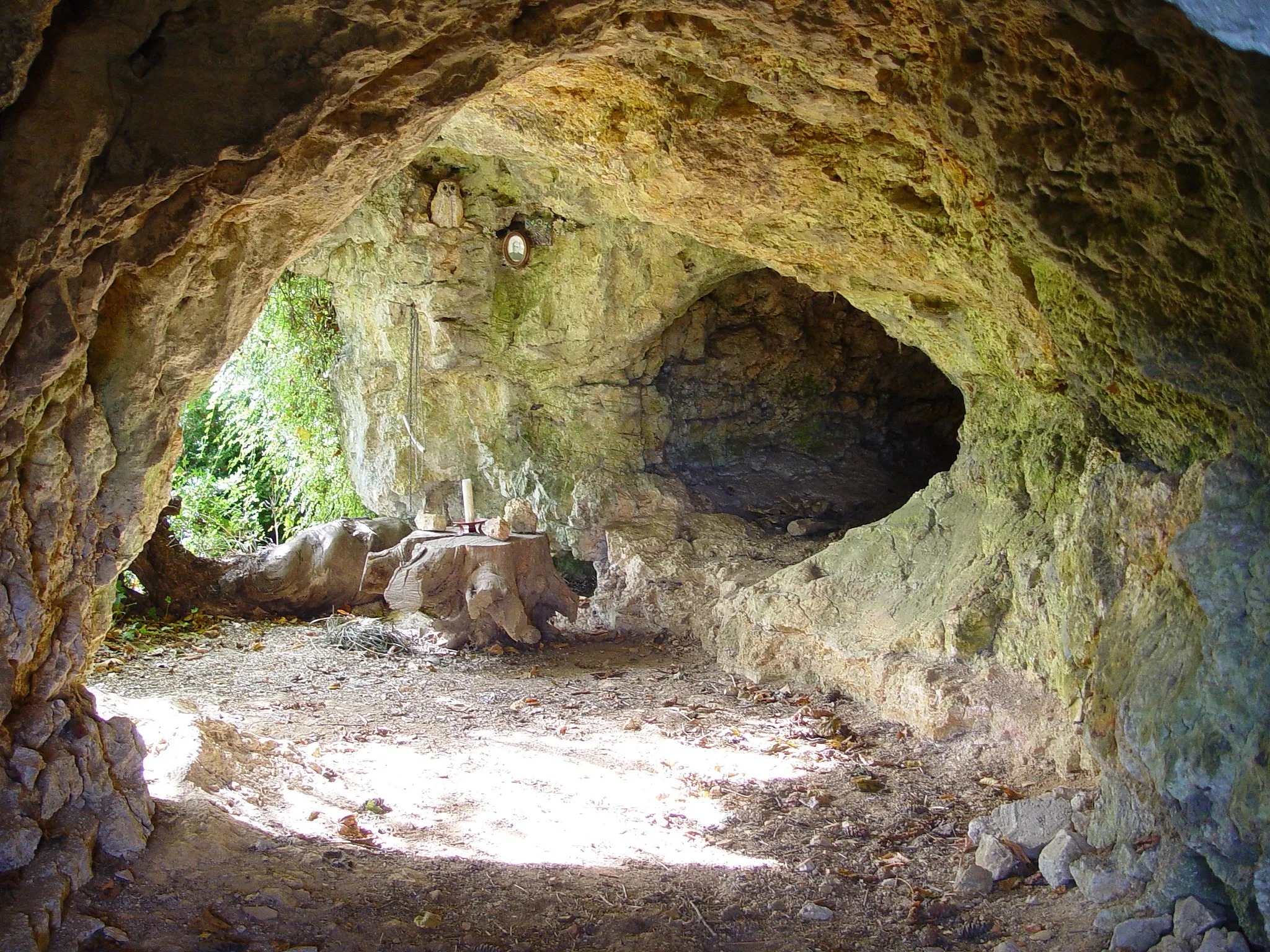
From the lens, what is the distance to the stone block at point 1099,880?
9.55ft

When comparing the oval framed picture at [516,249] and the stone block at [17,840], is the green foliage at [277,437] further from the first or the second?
the stone block at [17,840]

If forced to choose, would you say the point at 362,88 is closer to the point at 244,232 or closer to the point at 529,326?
the point at 244,232

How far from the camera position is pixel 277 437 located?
32.0 ft

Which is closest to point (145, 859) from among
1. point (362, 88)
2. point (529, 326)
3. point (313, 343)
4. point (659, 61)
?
point (362, 88)

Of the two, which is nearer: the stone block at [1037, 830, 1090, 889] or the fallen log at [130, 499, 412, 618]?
the stone block at [1037, 830, 1090, 889]

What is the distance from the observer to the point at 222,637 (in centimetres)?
709

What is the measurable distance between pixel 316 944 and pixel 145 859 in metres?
0.65

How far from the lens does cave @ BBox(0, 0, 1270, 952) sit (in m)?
2.45

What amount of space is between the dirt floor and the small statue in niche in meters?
3.34

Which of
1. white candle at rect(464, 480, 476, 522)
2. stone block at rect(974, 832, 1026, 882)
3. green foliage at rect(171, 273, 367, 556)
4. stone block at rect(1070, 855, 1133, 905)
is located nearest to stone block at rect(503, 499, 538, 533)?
white candle at rect(464, 480, 476, 522)

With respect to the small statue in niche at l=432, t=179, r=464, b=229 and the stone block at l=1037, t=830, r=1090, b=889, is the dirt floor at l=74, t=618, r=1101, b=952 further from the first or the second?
the small statue in niche at l=432, t=179, r=464, b=229

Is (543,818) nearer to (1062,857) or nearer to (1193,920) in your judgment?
(1062,857)

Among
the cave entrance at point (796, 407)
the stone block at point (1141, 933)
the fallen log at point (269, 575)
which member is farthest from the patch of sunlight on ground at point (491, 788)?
the cave entrance at point (796, 407)

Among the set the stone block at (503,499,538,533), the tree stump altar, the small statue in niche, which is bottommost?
the tree stump altar
